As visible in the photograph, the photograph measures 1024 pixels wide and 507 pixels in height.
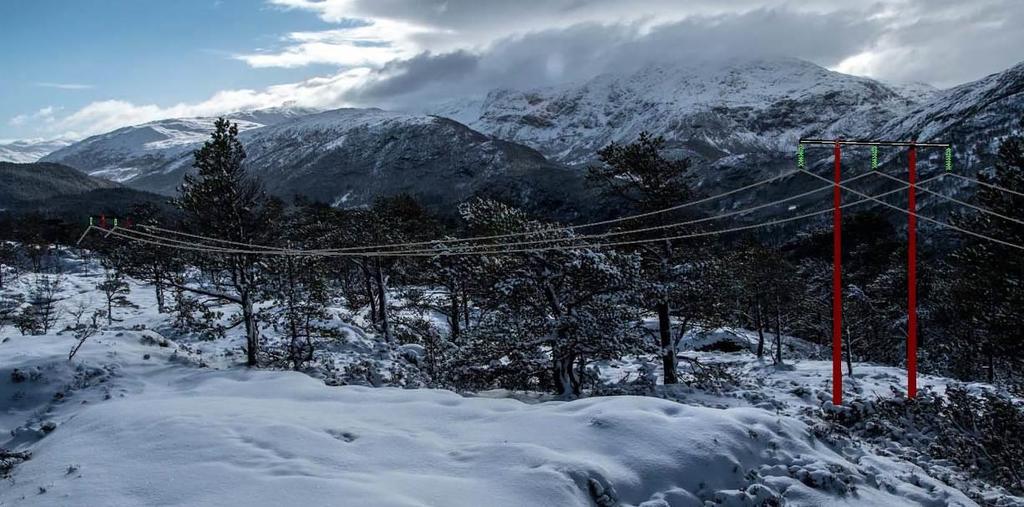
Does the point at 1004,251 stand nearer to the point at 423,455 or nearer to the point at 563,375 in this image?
the point at 563,375

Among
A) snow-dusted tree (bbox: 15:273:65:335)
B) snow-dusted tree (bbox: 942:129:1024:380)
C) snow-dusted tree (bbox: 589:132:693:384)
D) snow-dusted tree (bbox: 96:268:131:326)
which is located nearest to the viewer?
snow-dusted tree (bbox: 942:129:1024:380)

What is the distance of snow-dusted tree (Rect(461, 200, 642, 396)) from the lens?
1631cm

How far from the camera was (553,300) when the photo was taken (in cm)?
1695

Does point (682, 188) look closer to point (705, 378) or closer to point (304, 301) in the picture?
point (705, 378)

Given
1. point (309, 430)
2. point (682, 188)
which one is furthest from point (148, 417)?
point (682, 188)

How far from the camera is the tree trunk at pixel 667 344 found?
20422mm

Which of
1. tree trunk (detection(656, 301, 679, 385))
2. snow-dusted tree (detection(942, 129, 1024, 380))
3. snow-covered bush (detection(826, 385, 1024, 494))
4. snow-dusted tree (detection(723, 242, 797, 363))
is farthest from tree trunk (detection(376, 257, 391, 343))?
snow-dusted tree (detection(942, 129, 1024, 380))

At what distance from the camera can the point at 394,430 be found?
1073 centimetres

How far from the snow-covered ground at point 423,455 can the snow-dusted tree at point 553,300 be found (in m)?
3.79

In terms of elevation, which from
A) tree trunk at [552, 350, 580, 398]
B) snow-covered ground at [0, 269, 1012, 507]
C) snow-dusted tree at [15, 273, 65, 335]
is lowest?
snow-dusted tree at [15, 273, 65, 335]

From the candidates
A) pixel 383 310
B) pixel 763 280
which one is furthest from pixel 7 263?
pixel 763 280

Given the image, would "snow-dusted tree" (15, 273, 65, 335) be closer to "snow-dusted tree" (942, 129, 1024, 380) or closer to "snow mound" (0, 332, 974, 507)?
"snow mound" (0, 332, 974, 507)

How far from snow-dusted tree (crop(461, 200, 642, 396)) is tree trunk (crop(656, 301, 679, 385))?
8.09ft

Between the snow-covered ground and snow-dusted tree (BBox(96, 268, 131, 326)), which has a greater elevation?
the snow-covered ground
